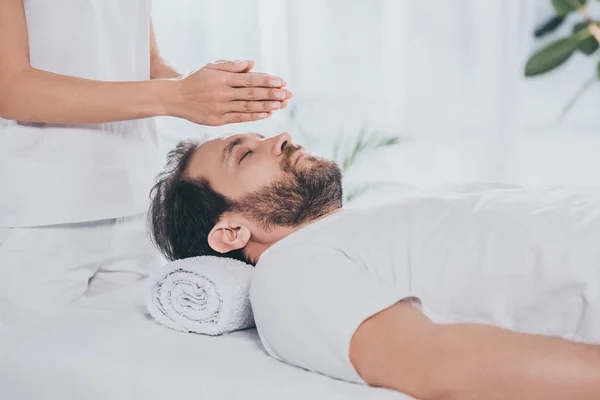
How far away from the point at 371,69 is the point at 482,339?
2156mm

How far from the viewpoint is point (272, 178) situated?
1590 millimetres

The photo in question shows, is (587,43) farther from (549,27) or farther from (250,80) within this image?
(250,80)

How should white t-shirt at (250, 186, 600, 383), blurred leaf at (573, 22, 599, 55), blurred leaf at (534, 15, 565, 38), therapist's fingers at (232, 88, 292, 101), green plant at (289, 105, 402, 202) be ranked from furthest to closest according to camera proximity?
A: blurred leaf at (534, 15, 565, 38), blurred leaf at (573, 22, 599, 55), green plant at (289, 105, 402, 202), therapist's fingers at (232, 88, 292, 101), white t-shirt at (250, 186, 600, 383)

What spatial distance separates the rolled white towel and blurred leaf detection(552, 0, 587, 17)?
2261mm

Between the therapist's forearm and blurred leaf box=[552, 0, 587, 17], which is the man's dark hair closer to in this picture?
the therapist's forearm

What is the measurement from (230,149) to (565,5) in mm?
2124

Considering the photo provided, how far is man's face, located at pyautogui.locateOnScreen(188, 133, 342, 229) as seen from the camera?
1578 millimetres

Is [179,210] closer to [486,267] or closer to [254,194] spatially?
[254,194]

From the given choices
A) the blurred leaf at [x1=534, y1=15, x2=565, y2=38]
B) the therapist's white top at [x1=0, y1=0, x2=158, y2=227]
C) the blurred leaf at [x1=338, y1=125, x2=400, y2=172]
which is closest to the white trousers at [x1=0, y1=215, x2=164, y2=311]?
the therapist's white top at [x1=0, y1=0, x2=158, y2=227]

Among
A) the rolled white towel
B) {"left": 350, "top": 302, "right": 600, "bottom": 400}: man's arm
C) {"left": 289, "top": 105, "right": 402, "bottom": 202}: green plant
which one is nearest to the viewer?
{"left": 350, "top": 302, "right": 600, "bottom": 400}: man's arm

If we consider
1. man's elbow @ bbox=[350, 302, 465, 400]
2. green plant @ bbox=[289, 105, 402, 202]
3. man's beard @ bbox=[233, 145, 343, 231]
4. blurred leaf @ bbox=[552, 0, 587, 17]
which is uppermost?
blurred leaf @ bbox=[552, 0, 587, 17]

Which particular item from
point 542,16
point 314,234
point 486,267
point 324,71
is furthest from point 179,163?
point 542,16

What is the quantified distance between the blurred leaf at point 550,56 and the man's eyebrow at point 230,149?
1839 millimetres

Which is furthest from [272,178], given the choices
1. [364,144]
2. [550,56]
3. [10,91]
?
[550,56]
